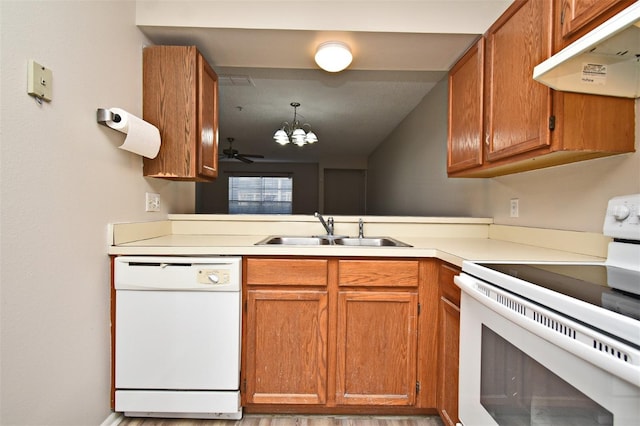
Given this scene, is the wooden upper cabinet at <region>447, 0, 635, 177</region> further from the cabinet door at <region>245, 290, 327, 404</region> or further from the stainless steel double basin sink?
the cabinet door at <region>245, 290, 327, 404</region>

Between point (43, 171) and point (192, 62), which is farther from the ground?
point (192, 62)

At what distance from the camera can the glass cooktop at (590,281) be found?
2.13ft

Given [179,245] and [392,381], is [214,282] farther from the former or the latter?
[392,381]

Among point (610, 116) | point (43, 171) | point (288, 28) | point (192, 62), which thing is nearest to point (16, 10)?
point (43, 171)

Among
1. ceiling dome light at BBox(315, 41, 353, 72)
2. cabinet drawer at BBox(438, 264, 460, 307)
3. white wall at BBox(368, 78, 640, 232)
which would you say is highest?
ceiling dome light at BBox(315, 41, 353, 72)

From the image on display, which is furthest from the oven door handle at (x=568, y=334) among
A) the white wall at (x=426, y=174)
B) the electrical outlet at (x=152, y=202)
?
the electrical outlet at (x=152, y=202)

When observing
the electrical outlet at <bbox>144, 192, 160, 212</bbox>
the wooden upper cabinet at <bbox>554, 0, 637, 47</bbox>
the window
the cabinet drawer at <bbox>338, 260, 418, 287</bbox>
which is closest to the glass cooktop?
the cabinet drawer at <bbox>338, 260, 418, 287</bbox>

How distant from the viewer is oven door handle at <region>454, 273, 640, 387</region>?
50 centimetres

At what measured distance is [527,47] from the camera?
1.20 metres

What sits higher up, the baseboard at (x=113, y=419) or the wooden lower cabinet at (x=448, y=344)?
the wooden lower cabinet at (x=448, y=344)

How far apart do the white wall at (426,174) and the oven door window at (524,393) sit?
4.29 feet

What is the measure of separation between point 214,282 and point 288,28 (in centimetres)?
137

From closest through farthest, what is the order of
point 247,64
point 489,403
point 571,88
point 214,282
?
point 489,403 < point 571,88 < point 214,282 < point 247,64

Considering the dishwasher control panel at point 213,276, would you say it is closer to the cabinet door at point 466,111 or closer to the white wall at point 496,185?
the cabinet door at point 466,111
